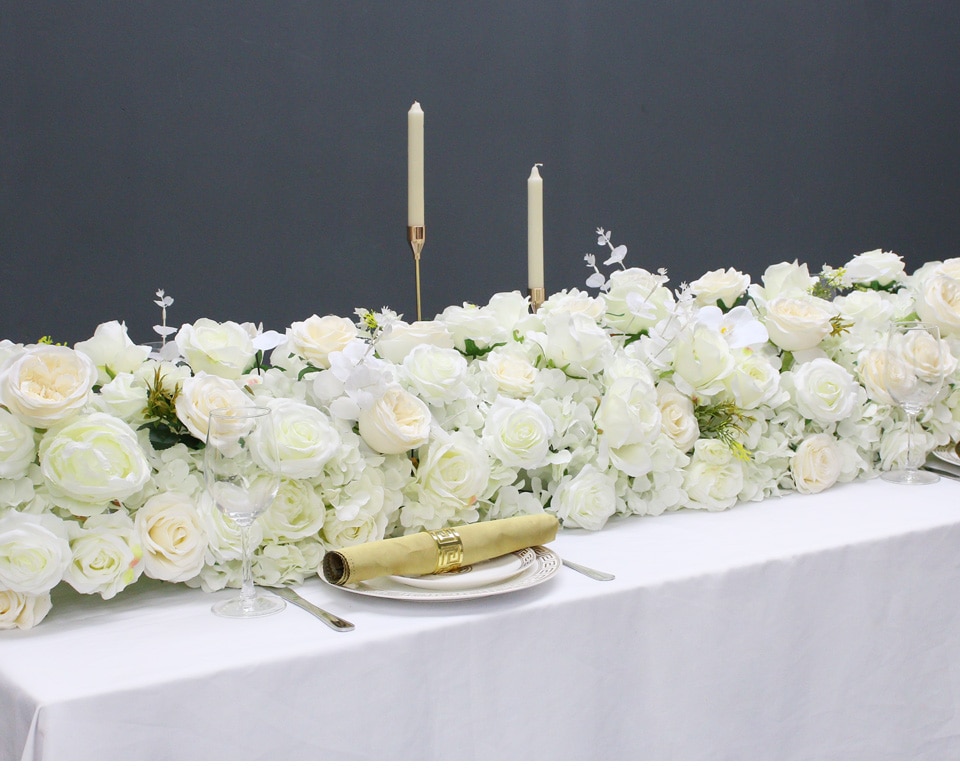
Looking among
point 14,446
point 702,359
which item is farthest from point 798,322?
point 14,446

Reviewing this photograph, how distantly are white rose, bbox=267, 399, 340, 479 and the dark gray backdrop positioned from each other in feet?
7.72

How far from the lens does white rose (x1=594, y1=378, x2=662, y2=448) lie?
4.54 ft

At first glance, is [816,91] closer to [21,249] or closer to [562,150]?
[562,150]

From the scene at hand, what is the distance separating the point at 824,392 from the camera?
1.59 meters

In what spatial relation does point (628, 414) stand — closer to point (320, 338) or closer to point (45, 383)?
point (320, 338)

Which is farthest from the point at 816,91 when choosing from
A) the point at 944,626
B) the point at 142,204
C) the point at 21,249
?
the point at 944,626

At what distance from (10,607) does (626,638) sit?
2.11ft

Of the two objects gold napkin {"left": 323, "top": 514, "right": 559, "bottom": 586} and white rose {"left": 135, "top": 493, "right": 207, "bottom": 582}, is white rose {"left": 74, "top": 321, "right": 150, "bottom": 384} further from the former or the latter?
gold napkin {"left": 323, "top": 514, "right": 559, "bottom": 586}

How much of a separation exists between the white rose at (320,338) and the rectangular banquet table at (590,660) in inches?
11.1

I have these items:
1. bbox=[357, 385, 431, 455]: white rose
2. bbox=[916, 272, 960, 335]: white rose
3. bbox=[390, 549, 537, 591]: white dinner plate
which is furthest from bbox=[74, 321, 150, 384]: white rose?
bbox=[916, 272, 960, 335]: white rose

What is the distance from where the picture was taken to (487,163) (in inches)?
159

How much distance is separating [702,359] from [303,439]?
1.97 ft

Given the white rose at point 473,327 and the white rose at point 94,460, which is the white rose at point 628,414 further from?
the white rose at point 94,460

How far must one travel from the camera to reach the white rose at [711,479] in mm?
1522
